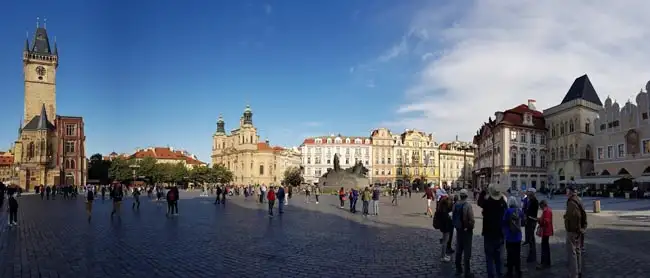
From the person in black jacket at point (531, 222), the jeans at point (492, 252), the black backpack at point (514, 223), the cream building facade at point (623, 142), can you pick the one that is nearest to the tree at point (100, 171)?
the cream building facade at point (623, 142)

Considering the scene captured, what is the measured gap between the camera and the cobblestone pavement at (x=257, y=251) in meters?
9.65

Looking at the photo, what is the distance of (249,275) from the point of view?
9180 millimetres

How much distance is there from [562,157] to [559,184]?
3.81 meters

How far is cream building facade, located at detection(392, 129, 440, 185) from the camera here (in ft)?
409

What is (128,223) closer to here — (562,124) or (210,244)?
(210,244)

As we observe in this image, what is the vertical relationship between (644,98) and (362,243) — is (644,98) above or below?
above

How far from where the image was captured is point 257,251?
40.0ft

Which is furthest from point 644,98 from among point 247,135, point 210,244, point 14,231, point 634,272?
point 247,135

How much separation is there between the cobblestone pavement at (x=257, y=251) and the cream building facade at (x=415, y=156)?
10596 cm

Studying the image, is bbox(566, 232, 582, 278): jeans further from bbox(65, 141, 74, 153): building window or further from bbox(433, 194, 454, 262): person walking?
bbox(65, 141, 74, 153): building window

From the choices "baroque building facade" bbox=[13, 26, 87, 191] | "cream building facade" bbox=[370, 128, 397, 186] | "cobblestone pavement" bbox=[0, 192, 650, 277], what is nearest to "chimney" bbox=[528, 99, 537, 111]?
"cream building facade" bbox=[370, 128, 397, 186]

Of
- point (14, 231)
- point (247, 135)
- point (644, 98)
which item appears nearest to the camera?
point (14, 231)

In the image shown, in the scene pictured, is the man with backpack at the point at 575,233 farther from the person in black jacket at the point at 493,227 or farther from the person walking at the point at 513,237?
the person in black jacket at the point at 493,227

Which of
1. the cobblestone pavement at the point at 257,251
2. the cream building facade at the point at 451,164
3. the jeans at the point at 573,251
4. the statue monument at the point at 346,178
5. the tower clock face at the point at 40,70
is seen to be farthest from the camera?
the cream building facade at the point at 451,164
